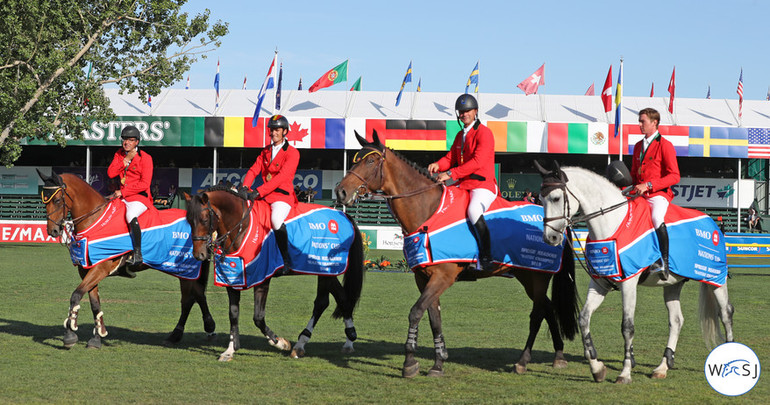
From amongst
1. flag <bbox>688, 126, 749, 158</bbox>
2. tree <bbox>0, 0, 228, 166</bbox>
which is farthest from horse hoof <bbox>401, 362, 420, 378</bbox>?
flag <bbox>688, 126, 749, 158</bbox>

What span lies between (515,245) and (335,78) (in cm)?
2878

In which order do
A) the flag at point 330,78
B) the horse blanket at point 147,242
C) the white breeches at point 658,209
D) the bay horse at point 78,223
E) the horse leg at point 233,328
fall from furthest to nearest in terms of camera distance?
1. the flag at point 330,78
2. the horse blanket at point 147,242
3. the bay horse at point 78,223
4. the horse leg at point 233,328
5. the white breeches at point 658,209

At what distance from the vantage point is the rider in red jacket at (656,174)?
26.5 feet

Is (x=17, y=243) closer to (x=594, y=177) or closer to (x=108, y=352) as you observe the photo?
(x=108, y=352)

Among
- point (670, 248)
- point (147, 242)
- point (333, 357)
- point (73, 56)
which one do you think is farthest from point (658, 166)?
point (73, 56)

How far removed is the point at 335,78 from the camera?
36.5 metres

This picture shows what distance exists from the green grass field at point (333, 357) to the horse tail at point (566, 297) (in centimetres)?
41

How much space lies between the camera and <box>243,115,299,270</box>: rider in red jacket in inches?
370

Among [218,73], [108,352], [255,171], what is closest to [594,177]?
[255,171]

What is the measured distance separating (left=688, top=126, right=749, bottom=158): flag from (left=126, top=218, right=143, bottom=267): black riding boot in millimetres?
30313

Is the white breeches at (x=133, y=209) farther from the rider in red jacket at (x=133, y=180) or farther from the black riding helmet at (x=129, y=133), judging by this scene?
the black riding helmet at (x=129, y=133)

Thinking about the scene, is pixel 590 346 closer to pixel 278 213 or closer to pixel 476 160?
pixel 476 160

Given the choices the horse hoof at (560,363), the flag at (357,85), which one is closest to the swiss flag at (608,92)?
the flag at (357,85)

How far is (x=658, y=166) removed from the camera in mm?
8492
